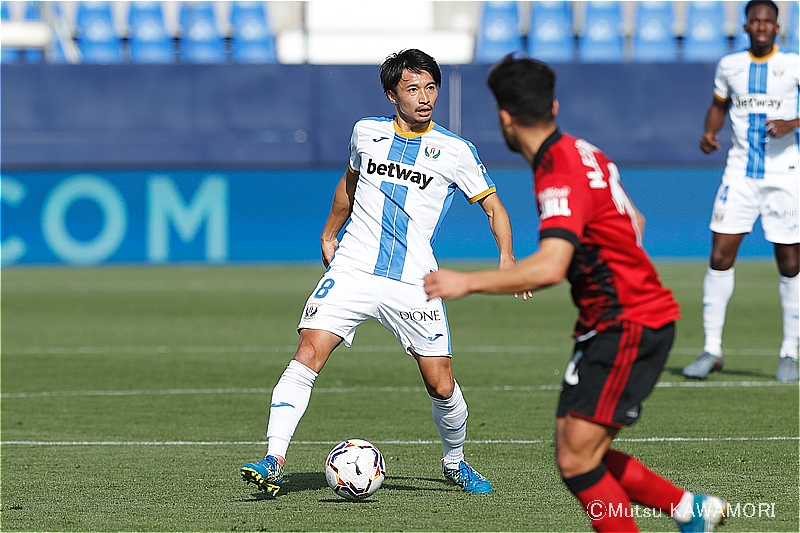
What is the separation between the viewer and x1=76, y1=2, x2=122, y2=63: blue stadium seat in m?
27.0

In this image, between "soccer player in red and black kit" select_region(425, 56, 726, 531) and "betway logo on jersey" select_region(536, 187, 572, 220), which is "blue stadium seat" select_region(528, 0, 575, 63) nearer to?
"soccer player in red and black kit" select_region(425, 56, 726, 531)

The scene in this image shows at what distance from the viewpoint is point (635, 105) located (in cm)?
2286

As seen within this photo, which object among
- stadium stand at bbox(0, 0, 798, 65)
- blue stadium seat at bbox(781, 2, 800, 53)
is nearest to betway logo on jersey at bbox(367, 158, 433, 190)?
stadium stand at bbox(0, 0, 798, 65)

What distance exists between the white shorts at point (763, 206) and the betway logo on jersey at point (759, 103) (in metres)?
0.52

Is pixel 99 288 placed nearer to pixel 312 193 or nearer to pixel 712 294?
pixel 312 193

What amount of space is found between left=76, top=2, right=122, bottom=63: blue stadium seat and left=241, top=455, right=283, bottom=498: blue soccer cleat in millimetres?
22671

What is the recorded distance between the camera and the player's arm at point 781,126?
9.40 metres

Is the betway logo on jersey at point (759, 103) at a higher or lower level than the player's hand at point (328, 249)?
higher

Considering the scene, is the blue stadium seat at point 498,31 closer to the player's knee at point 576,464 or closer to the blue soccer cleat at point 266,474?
the blue soccer cleat at point 266,474

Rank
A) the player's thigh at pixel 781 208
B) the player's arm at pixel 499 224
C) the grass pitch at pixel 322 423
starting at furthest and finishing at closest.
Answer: the player's thigh at pixel 781 208, the player's arm at pixel 499 224, the grass pitch at pixel 322 423

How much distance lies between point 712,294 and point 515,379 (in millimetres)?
1765

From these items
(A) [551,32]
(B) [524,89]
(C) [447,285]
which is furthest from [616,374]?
(A) [551,32]

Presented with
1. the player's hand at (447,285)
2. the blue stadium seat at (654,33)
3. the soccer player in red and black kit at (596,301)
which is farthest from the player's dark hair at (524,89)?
the blue stadium seat at (654,33)

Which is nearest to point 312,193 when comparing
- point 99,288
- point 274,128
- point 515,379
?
point 274,128
